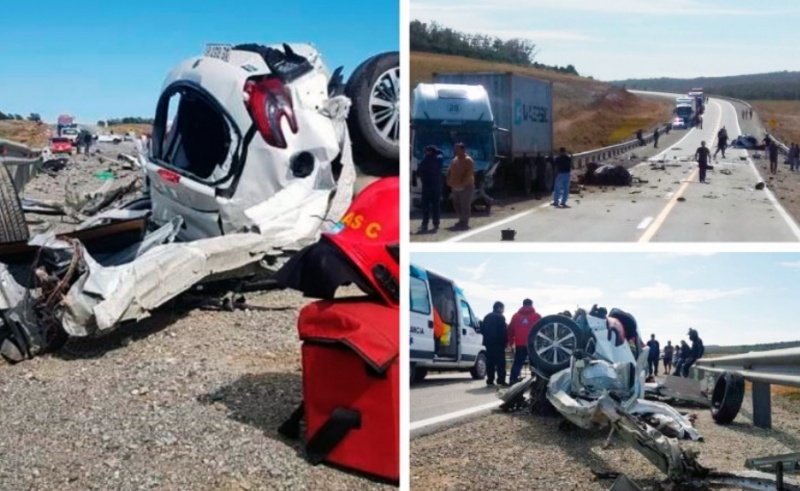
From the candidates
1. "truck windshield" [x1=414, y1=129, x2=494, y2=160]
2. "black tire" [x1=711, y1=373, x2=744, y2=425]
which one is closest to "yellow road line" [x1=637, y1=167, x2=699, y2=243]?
"truck windshield" [x1=414, y1=129, x2=494, y2=160]

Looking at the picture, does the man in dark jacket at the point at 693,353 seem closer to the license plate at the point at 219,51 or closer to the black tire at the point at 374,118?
the black tire at the point at 374,118

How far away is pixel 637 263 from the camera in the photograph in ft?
8.55

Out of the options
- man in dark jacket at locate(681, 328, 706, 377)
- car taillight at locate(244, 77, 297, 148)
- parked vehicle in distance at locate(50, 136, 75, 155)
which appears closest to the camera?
man in dark jacket at locate(681, 328, 706, 377)

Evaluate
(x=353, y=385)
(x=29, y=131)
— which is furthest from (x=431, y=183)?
(x=29, y=131)

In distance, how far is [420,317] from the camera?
116 inches

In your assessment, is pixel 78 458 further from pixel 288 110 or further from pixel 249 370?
pixel 288 110

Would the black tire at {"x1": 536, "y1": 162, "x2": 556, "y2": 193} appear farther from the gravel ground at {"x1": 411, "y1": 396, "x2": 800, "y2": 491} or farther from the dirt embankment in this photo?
the dirt embankment

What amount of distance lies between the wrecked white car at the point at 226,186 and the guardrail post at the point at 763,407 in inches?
155

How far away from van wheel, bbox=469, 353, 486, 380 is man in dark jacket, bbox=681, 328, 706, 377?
592 mm

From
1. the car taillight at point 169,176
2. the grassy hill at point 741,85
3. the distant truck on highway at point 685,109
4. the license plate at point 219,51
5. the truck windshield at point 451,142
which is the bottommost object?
the car taillight at point 169,176

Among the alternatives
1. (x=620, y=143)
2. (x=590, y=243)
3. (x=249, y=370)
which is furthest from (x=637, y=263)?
(x=249, y=370)

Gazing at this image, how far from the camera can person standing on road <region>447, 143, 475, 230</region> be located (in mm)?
2596

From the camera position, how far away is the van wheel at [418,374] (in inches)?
113

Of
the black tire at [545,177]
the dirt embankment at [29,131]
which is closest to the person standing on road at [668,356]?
the black tire at [545,177]
